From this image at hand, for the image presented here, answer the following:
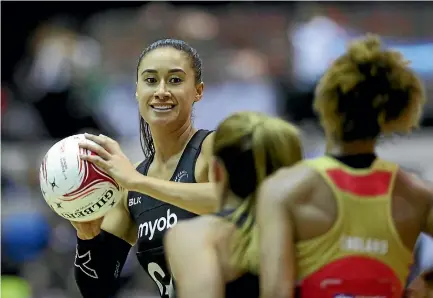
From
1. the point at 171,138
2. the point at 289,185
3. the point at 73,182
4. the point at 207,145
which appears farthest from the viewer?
the point at 171,138

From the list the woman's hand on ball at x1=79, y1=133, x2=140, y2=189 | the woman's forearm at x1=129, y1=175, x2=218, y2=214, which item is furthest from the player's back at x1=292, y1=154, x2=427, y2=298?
the woman's hand on ball at x1=79, y1=133, x2=140, y2=189

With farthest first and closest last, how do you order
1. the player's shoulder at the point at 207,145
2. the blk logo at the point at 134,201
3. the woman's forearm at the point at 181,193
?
the blk logo at the point at 134,201 < the player's shoulder at the point at 207,145 < the woman's forearm at the point at 181,193

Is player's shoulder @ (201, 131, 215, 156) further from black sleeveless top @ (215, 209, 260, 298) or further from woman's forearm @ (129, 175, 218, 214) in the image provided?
black sleeveless top @ (215, 209, 260, 298)

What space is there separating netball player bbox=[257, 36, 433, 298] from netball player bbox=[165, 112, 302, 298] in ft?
0.31

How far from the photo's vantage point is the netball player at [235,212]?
9.20 ft

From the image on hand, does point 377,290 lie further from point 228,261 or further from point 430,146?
point 430,146

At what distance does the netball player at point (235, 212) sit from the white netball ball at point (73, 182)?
4.05 feet

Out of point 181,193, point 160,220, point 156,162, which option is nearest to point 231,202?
point 181,193

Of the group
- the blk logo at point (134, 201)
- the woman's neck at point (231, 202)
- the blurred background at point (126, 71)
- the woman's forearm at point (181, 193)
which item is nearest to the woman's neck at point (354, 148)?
the woman's neck at point (231, 202)

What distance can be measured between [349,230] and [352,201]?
0.28ft

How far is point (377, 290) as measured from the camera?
9.38 ft

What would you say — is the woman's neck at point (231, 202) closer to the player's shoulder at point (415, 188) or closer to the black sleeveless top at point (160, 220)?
the player's shoulder at point (415, 188)

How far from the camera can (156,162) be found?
457 centimetres

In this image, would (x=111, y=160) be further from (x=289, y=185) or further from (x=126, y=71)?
(x=126, y=71)
